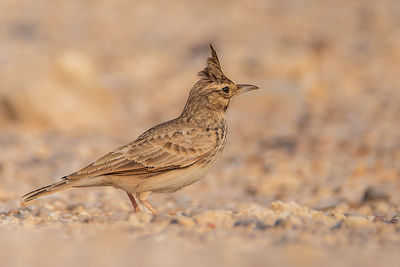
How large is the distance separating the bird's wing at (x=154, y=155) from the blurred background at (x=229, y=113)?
19.1 inches

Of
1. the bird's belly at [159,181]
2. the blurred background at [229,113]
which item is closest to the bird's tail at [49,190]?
the blurred background at [229,113]

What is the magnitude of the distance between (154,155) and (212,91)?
108 cm

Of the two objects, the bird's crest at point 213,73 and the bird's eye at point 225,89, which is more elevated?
the bird's crest at point 213,73

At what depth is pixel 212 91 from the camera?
7.13 m

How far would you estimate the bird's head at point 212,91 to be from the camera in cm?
709

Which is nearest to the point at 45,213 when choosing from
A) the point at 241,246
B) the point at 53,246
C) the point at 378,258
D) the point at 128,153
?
the point at 128,153

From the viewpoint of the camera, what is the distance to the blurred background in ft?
18.3

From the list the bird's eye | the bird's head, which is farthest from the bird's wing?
the bird's eye

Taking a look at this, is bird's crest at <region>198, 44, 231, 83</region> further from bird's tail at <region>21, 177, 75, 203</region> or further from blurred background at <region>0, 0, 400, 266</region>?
bird's tail at <region>21, 177, 75, 203</region>

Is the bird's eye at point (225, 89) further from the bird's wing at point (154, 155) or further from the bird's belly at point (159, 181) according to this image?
the bird's belly at point (159, 181)

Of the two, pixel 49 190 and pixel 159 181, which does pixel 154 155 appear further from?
pixel 49 190

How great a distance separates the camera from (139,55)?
53.8 feet

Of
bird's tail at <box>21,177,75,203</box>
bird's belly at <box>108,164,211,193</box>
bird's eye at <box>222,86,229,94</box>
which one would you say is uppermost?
bird's eye at <box>222,86,229,94</box>

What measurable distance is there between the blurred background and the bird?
0.38 meters
